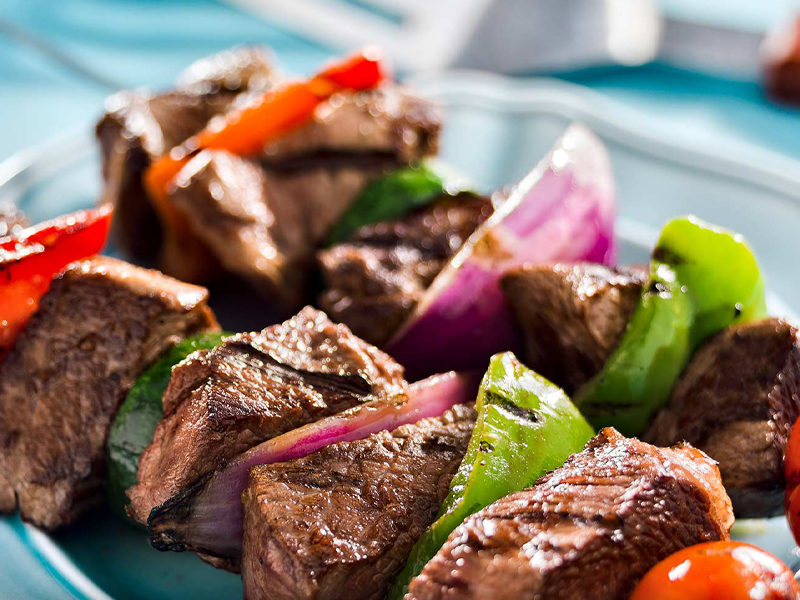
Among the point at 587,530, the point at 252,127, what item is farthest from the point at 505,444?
the point at 252,127

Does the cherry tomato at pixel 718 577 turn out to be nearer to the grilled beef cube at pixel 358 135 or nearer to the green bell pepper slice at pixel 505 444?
the green bell pepper slice at pixel 505 444

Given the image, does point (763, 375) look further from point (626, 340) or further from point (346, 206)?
point (346, 206)

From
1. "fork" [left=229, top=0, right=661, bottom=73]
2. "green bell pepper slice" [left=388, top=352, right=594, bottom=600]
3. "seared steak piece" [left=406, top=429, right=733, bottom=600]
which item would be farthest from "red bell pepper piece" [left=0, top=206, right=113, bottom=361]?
"fork" [left=229, top=0, right=661, bottom=73]

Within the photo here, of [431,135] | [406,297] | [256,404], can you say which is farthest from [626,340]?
[431,135]

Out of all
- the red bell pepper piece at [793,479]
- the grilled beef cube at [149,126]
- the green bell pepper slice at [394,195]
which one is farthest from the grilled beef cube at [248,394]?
the grilled beef cube at [149,126]

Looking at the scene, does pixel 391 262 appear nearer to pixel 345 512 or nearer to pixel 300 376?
pixel 300 376

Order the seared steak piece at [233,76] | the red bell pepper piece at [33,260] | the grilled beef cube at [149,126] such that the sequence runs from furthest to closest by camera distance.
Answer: the seared steak piece at [233,76], the grilled beef cube at [149,126], the red bell pepper piece at [33,260]
